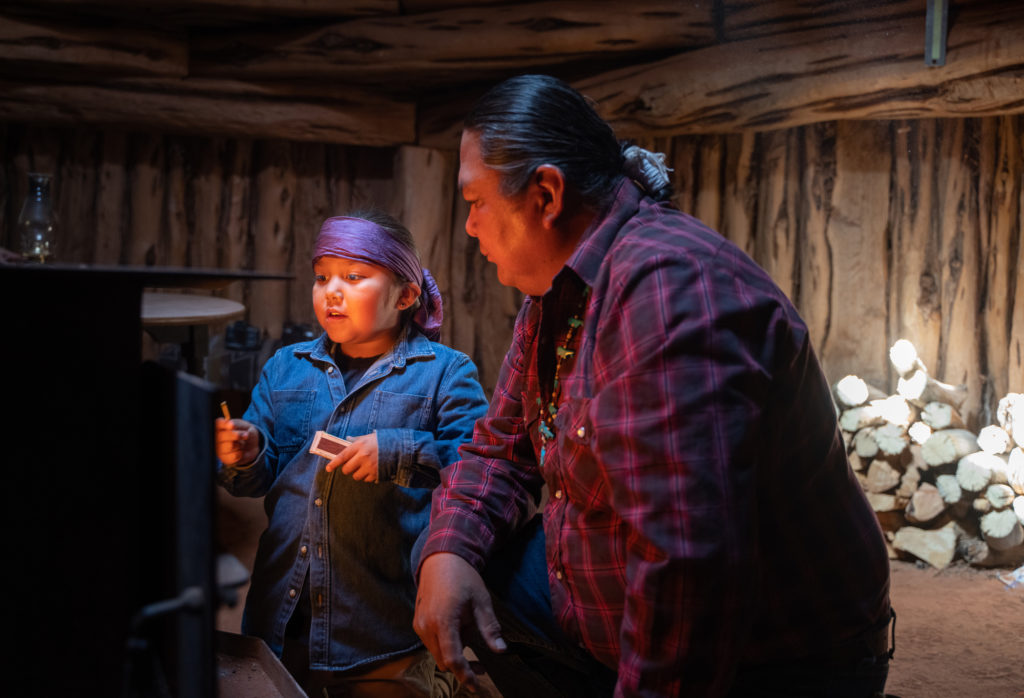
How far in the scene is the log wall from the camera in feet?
14.6

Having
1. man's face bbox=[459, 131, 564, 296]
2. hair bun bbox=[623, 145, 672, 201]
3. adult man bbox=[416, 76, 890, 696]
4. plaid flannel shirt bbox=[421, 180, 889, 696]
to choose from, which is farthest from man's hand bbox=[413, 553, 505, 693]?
hair bun bbox=[623, 145, 672, 201]

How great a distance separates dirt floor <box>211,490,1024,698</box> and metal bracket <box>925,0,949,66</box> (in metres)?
2.45

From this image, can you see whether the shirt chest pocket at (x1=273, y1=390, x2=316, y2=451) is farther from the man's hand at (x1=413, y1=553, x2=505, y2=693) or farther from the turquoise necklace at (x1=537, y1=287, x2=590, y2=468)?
the turquoise necklace at (x1=537, y1=287, x2=590, y2=468)

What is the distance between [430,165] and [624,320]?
4.29 meters

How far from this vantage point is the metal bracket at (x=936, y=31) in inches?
154

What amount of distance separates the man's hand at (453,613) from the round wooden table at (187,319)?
1.97m

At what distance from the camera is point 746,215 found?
198 inches

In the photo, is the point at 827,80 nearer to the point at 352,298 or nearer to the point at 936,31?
the point at 936,31

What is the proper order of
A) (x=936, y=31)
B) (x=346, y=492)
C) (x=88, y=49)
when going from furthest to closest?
(x=88, y=49), (x=936, y=31), (x=346, y=492)

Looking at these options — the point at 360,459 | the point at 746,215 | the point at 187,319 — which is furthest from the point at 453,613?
the point at 746,215

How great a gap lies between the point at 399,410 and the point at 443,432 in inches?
5.2

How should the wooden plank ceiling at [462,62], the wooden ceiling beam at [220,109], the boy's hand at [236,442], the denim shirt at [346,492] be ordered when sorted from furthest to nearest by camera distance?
the wooden ceiling beam at [220,109] < the wooden plank ceiling at [462,62] < the denim shirt at [346,492] < the boy's hand at [236,442]

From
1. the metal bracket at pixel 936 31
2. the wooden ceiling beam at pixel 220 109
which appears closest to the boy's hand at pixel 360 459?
the metal bracket at pixel 936 31

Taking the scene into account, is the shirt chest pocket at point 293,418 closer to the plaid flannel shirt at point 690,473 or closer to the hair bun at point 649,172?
the plaid flannel shirt at point 690,473
